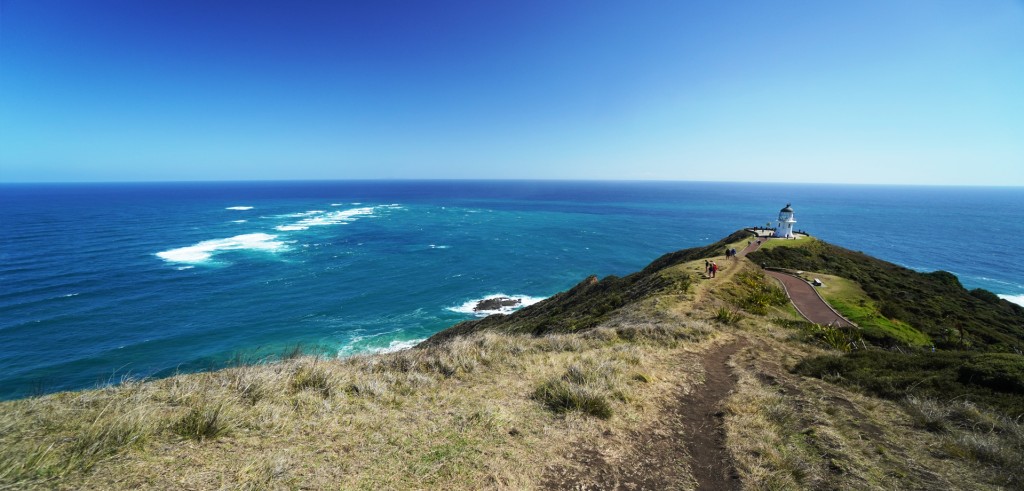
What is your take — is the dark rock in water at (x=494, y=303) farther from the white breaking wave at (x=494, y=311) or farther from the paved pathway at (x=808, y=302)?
the paved pathway at (x=808, y=302)

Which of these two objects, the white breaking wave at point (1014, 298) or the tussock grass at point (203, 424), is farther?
the white breaking wave at point (1014, 298)

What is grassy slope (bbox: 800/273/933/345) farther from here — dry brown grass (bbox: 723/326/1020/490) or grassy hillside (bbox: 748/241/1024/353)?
dry brown grass (bbox: 723/326/1020/490)

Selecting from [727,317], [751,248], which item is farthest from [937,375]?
[751,248]

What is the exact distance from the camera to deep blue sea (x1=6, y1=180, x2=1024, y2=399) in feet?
89.0

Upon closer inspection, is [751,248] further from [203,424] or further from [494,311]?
[203,424]

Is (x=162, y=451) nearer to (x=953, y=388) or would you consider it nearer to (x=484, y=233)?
(x=953, y=388)

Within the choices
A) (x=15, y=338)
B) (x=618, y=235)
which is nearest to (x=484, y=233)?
(x=618, y=235)

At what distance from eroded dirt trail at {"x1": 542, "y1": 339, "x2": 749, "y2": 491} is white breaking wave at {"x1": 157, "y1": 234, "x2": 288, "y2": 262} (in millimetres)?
61241

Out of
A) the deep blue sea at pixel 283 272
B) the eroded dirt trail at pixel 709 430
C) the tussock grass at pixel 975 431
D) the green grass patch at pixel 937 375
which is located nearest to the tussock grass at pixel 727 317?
the green grass patch at pixel 937 375

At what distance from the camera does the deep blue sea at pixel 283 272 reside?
27.1 metres

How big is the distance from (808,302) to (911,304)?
830cm

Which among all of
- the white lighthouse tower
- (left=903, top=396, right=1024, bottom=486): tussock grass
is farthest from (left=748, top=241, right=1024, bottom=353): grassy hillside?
(left=903, top=396, right=1024, bottom=486): tussock grass

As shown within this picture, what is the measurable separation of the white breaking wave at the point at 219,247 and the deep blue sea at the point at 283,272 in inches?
13.3

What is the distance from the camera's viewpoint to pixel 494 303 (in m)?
37.9
